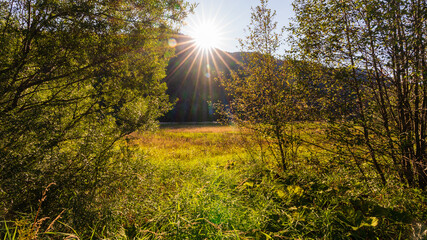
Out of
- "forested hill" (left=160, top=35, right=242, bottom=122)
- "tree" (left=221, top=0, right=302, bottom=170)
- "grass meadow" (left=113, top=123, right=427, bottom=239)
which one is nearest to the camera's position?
"grass meadow" (left=113, top=123, right=427, bottom=239)

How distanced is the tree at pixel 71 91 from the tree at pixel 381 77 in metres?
3.09

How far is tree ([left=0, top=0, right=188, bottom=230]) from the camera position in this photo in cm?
284

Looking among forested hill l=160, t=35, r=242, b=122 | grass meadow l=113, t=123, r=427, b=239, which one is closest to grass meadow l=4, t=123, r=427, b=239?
grass meadow l=113, t=123, r=427, b=239

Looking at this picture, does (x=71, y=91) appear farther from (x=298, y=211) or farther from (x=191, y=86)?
(x=191, y=86)

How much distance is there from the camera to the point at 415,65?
109 inches

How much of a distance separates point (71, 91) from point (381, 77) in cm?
548

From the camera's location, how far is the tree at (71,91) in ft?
9.32

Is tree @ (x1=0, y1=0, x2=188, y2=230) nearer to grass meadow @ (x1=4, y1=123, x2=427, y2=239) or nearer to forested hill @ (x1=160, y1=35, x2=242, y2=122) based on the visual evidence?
grass meadow @ (x1=4, y1=123, x2=427, y2=239)

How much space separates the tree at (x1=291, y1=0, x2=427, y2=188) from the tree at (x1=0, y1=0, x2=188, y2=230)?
10.1ft

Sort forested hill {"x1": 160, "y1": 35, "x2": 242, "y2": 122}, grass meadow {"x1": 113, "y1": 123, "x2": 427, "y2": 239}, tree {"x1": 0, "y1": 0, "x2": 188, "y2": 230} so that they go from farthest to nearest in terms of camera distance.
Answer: forested hill {"x1": 160, "y1": 35, "x2": 242, "y2": 122}
tree {"x1": 0, "y1": 0, "x2": 188, "y2": 230}
grass meadow {"x1": 113, "y1": 123, "x2": 427, "y2": 239}

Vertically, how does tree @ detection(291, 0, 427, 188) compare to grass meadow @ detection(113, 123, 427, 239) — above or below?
above

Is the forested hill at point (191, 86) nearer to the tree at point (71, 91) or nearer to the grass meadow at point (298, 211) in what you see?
the tree at point (71, 91)

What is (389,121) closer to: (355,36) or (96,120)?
(355,36)

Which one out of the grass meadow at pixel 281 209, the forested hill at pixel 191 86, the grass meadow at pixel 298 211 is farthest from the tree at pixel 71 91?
the forested hill at pixel 191 86
